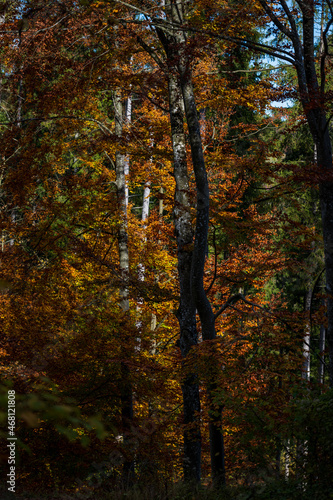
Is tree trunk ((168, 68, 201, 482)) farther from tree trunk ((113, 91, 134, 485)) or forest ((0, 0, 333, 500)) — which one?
tree trunk ((113, 91, 134, 485))

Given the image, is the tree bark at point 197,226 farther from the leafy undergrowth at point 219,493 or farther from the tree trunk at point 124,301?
the leafy undergrowth at point 219,493

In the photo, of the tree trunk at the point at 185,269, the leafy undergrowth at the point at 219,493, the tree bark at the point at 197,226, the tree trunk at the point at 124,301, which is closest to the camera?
the leafy undergrowth at the point at 219,493

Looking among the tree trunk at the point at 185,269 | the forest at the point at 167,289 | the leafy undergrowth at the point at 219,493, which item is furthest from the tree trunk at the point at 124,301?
the tree trunk at the point at 185,269

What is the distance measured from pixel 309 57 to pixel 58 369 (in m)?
7.20

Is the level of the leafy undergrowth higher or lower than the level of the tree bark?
lower

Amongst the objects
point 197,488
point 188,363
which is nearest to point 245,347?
point 188,363

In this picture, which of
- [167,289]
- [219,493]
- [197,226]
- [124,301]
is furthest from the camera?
[124,301]

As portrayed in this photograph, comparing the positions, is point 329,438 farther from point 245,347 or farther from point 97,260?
point 245,347

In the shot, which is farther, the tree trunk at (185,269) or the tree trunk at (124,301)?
the tree trunk at (124,301)

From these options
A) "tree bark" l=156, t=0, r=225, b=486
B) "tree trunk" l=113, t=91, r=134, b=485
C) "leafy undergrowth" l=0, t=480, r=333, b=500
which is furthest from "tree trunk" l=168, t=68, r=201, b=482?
"leafy undergrowth" l=0, t=480, r=333, b=500

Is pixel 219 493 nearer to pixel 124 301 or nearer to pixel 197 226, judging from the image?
pixel 197 226

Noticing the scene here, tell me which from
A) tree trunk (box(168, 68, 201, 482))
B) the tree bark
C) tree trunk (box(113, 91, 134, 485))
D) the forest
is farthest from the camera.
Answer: tree trunk (box(113, 91, 134, 485))

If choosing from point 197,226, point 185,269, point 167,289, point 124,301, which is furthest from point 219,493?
point 124,301

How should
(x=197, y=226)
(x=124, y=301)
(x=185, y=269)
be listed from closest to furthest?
(x=197, y=226) < (x=185, y=269) < (x=124, y=301)
